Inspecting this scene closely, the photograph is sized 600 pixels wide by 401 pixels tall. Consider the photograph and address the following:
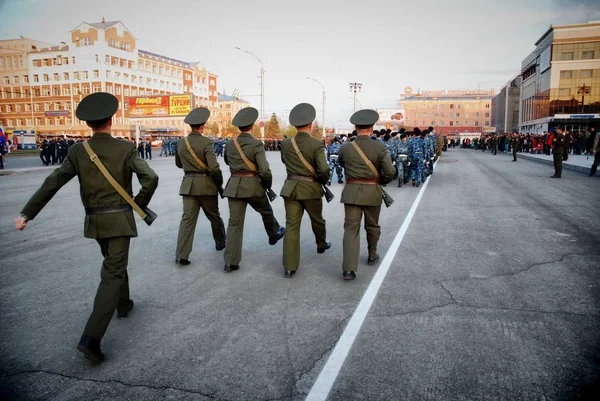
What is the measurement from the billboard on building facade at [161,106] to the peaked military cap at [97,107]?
50.4 m

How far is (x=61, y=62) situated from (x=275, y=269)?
8891cm

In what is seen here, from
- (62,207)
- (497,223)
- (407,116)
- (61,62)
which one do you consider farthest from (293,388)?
(407,116)

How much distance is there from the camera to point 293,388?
9.65 ft

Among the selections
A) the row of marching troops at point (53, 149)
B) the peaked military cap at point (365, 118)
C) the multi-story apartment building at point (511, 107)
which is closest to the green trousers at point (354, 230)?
the peaked military cap at point (365, 118)

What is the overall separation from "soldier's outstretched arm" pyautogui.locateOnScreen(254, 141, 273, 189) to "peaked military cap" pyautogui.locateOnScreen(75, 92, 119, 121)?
2.17 metres

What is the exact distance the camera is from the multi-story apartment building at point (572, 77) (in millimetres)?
57594

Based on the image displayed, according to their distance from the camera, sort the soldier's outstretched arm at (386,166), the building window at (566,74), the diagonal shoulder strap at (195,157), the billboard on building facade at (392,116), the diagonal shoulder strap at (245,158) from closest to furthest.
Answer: the soldier's outstretched arm at (386,166) < the diagonal shoulder strap at (245,158) < the diagonal shoulder strap at (195,157) < the building window at (566,74) < the billboard on building facade at (392,116)

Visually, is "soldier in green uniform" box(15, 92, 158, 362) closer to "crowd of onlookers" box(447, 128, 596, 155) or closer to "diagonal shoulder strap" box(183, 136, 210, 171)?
"diagonal shoulder strap" box(183, 136, 210, 171)

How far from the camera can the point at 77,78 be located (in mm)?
78312

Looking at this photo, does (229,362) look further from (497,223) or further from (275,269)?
(497,223)

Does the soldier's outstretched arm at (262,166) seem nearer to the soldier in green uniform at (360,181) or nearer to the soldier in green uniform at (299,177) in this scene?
the soldier in green uniform at (299,177)

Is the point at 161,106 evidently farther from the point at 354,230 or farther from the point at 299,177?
the point at 354,230

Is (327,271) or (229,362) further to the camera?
(327,271)

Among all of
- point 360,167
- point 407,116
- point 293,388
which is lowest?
point 293,388
